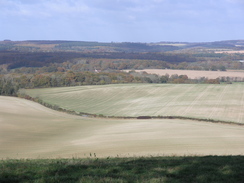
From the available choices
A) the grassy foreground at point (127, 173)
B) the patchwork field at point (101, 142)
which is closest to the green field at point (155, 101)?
the patchwork field at point (101, 142)

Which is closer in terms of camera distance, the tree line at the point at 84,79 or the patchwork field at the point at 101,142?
the patchwork field at the point at 101,142

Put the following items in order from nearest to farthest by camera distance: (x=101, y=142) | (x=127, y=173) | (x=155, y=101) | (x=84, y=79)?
1. (x=127, y=173)
2. (x=101, y=142)
3. (x=155, y=101)
4. (x=84, y=79)

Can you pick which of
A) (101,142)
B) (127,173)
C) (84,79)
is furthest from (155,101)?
(127,173)

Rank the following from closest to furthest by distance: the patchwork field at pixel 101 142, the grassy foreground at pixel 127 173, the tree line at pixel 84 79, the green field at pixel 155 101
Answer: the grassy foreground at pixel 127 173, the patchwork field at pixel 101 142, the green field at pixel 155 101, the tree line at pixel 84 79

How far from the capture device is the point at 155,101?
69000 mm

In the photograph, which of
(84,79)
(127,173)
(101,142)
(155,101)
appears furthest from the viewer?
(84,79)

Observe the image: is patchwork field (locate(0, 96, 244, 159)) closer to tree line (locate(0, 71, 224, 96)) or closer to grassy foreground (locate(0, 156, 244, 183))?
grassy foreground (locate(0, 156, 244, 183))

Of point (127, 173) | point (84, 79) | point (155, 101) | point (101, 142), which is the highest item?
point (127, 173)

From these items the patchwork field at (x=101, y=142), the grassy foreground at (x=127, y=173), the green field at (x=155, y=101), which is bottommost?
the green field at (x=155, y=101)

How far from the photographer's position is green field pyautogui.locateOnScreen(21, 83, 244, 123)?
177ft

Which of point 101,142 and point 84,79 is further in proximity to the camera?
point 84,79

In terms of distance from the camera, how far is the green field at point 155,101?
5406 centimetres

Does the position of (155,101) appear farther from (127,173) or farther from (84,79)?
(127,173)

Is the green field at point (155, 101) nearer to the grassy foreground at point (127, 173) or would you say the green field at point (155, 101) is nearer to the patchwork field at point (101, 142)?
the patchwork field at point (101, 142)
